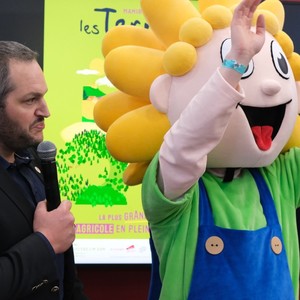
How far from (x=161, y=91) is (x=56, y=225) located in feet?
1.38

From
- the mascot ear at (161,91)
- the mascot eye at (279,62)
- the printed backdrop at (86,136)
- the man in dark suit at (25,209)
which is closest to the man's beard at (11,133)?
the man in dark suit at (25,209)

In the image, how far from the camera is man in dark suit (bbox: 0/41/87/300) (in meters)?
1.15

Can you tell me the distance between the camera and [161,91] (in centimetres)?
132

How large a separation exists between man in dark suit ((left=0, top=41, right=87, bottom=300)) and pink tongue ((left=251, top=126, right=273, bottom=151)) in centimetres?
50

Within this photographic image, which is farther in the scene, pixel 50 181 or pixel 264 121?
pixel 264 121

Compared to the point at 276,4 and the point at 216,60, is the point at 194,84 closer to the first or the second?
the point at 216,60

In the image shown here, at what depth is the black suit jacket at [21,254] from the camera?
112cm

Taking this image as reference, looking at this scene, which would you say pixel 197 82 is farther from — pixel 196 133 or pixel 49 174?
pixel 49 174

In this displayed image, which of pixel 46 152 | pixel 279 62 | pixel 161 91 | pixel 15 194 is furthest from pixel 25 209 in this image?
pixel 279 62

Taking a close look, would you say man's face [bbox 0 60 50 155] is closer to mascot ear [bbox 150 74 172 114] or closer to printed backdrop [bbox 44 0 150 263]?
mascot ear [bbox 150 74 172 114]

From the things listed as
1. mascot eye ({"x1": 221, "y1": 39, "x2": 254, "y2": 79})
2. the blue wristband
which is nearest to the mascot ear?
mascot eye ({"x1": 221, "y1": 39, "x2": 254, "y2": 79})

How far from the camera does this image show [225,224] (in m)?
1.27

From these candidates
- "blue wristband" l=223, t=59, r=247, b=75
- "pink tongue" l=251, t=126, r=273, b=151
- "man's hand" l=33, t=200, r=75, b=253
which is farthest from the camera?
"pink tongue" l=251, t=126, r=273, b=151

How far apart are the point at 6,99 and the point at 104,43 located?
1.24 ft
